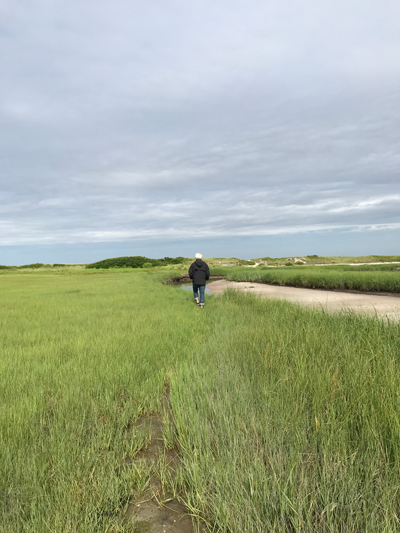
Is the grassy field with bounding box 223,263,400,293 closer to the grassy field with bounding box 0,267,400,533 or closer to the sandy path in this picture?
the sandy path

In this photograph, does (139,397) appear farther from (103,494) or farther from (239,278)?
(239,278)

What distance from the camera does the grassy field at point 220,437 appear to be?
78.2 inches

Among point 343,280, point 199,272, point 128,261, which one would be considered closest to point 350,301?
point 199,272

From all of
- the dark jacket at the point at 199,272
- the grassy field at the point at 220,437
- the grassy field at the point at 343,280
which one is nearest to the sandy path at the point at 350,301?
the grassy field at the point at 343,280

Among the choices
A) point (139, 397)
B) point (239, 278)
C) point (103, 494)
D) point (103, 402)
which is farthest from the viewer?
point (239, 278)

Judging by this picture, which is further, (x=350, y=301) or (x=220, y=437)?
(x=350, y=301)

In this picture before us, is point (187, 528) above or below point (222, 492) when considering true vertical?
below

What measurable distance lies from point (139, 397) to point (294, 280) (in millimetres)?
24831

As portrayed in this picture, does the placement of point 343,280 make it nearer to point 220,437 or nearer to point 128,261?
point 220,437

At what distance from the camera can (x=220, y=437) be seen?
283cm

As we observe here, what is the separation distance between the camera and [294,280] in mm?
26875

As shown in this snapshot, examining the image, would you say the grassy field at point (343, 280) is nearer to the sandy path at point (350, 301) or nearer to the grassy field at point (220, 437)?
the sandy path at point (350, 301)

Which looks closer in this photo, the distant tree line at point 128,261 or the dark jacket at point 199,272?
the dark jacket at point 199,272

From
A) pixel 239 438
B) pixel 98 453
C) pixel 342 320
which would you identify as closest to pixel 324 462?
pixel 239 438
